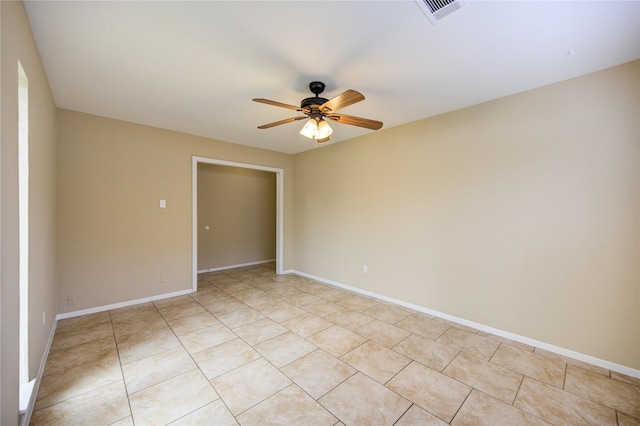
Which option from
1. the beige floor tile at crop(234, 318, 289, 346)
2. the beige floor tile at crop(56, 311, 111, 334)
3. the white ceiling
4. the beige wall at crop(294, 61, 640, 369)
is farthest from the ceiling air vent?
the beige floor tile at crop(56, 311, 111, 334)

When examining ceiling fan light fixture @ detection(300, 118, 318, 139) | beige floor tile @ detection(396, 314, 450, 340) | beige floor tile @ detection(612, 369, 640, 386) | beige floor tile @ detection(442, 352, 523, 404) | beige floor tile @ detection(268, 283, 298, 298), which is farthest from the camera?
beige floor tile @ detection(268, 283, 298, 298)

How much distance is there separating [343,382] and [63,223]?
12.4 feet

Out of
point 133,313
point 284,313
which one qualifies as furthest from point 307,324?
point 133,313

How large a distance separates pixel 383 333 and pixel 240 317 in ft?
5.87

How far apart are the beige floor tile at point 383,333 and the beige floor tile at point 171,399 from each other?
5.31ft

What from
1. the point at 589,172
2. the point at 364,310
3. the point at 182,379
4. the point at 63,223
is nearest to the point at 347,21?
the point at 589,172

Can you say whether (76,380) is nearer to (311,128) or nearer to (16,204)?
(16,204)

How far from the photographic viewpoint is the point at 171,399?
1.85 metres

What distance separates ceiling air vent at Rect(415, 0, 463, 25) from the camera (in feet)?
4.99

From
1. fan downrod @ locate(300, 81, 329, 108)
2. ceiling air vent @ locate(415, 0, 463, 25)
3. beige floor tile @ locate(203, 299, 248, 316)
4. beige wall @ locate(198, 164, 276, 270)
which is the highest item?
ceiling air vent @ locate(415, 0, 463, 25)

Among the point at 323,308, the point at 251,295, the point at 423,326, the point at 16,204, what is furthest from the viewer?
the point at 251,295

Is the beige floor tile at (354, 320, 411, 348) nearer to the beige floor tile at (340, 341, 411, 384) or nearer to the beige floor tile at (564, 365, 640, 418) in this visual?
the beige floor tile at (340, 341, 411, 384)

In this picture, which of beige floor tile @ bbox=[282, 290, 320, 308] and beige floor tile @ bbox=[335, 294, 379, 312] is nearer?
beige floor tile @ bbox=[335, 294, 379, 312]

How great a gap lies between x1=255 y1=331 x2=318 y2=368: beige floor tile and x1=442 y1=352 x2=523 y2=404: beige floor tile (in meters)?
1.28
